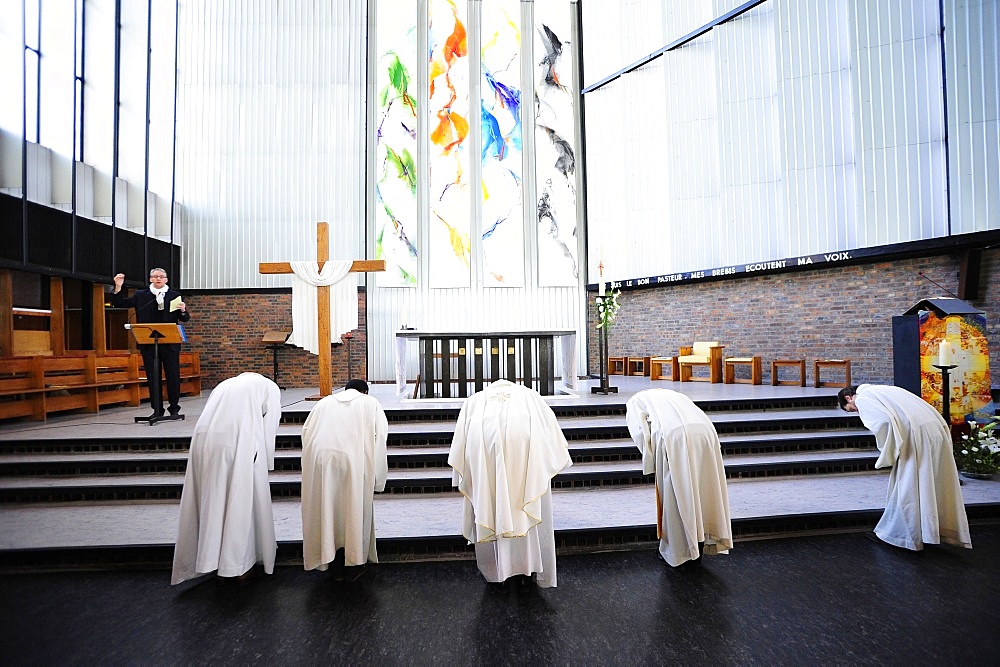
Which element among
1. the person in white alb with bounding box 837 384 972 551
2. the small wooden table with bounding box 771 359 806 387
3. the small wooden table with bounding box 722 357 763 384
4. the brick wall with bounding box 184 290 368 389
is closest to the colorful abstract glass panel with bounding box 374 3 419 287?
the brick wall with bounding box 184 290 368 389

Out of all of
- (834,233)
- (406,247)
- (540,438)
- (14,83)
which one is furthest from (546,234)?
(540,438)

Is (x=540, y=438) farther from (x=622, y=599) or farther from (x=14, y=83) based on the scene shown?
(x=14, y=83)

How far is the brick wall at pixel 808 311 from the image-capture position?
326 inches

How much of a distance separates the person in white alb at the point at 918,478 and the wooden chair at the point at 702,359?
234 inches

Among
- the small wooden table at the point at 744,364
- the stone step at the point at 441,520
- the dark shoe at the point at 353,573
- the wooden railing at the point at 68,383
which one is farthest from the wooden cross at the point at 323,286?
the small wooden table at the point at 744,364

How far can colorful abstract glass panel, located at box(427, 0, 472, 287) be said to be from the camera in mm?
12484

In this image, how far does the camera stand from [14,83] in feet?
27.2

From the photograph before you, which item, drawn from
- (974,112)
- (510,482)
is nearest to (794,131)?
(974,112)

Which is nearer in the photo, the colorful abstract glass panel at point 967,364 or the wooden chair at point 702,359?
the colorful abstract glass panel at point 967,364

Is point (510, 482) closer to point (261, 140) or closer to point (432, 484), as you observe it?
point (432, 484)

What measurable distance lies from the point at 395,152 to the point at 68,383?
290 inches

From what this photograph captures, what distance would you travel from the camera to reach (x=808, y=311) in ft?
31.2

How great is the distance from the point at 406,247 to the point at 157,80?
18.2 feet

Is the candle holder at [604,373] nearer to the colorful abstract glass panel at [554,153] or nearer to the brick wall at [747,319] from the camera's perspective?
the brick wall at [747,319]
